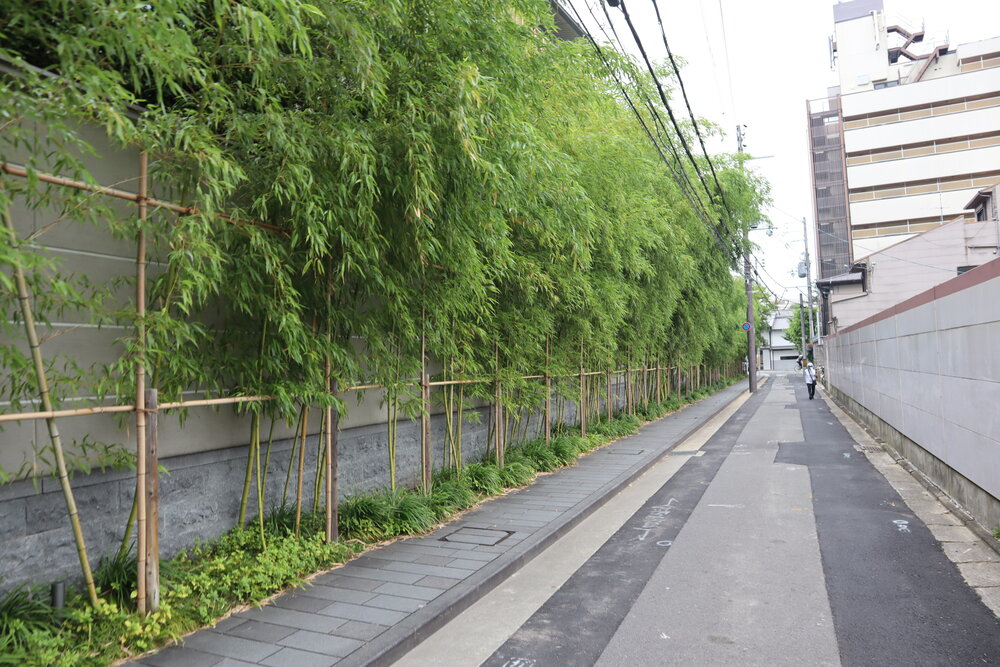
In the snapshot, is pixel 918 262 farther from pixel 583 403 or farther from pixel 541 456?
pixel 541 456

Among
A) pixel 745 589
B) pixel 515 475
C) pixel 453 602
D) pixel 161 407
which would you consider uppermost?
pixel 161 407

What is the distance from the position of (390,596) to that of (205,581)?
115cm

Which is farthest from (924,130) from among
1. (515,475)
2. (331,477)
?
(331,477)

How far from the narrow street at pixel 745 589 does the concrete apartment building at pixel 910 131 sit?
130 ft

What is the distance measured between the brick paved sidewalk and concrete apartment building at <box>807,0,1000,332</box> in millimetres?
Answer: 41321

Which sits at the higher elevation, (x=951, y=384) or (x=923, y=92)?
(x=923, y=92)

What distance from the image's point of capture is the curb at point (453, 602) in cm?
357

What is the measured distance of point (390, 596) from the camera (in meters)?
4.39

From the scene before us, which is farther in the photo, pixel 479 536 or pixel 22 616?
pixel 479 536

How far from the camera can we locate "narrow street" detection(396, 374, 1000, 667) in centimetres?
372

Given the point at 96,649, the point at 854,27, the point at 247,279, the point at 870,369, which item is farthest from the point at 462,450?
the point at 854,27

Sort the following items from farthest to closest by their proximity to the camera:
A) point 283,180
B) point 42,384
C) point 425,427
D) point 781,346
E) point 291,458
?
point 781,346
point 425,427
point 291,458
point 283,180
point 42,384

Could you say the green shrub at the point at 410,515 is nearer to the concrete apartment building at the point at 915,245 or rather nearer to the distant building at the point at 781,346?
the concrete apartment building at the point at 915,245

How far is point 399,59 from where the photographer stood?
4.48 meters
